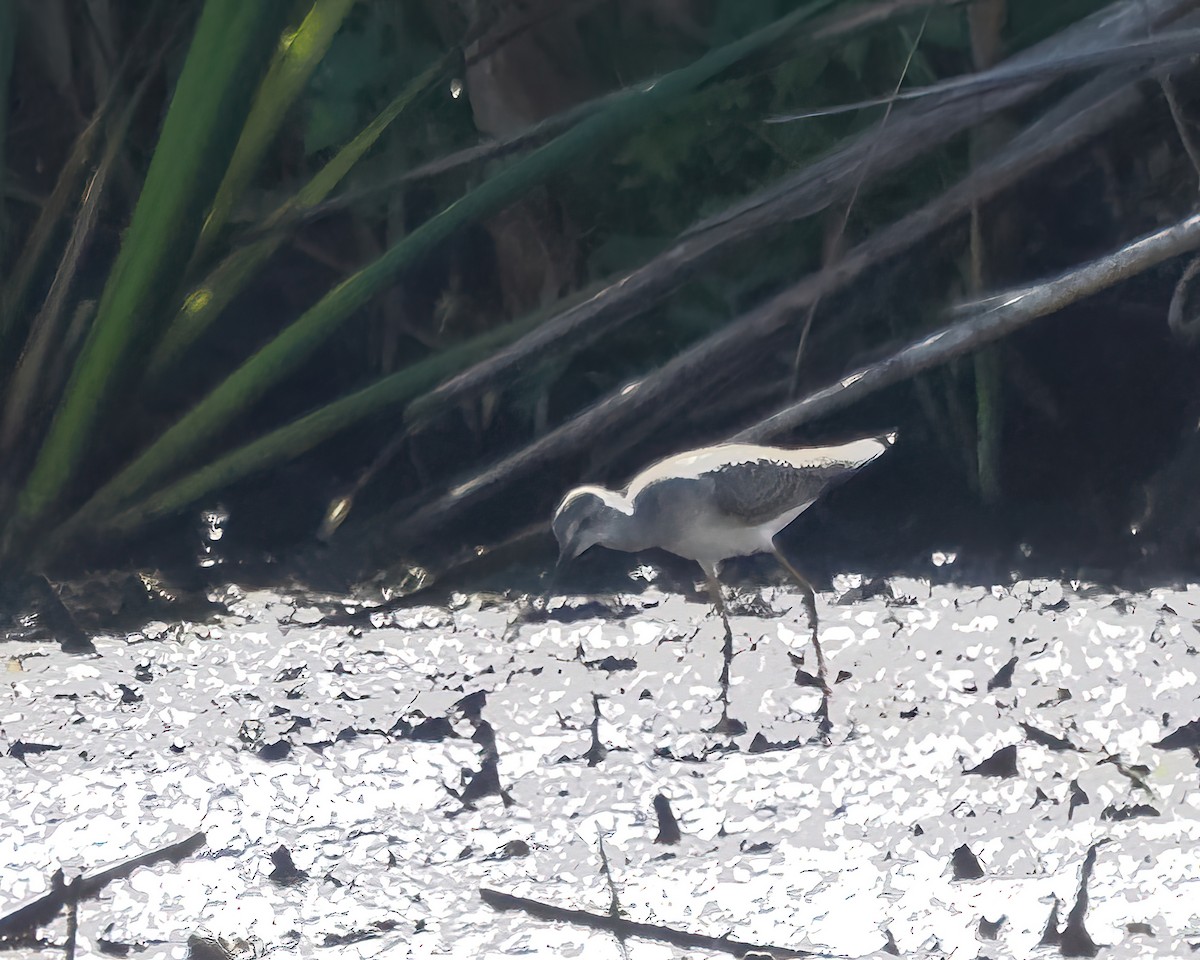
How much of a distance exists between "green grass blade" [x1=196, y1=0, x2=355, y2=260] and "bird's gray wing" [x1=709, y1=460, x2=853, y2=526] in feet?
2.57

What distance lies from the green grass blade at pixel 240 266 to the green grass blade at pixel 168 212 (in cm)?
9

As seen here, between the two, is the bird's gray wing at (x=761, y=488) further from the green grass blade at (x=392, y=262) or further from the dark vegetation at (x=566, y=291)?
the green grass blade at (x=392, y=262)

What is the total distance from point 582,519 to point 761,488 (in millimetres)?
270

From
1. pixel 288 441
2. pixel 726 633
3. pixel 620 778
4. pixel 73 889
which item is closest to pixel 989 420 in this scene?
pixel 726 633

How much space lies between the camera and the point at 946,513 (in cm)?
192

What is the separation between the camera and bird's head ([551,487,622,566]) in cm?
170

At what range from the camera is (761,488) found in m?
1.68

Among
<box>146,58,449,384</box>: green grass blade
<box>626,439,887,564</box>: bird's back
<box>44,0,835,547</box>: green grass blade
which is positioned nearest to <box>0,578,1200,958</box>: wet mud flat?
<box>626,439,887,564</box>: bird's back

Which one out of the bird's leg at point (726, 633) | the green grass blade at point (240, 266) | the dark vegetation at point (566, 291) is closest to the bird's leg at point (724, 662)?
the bird's leg at point (726, 633)

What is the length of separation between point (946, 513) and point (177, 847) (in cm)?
131

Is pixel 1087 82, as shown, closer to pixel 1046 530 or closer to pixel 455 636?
pixel 1046 530

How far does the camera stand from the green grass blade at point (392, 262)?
1.38 meters

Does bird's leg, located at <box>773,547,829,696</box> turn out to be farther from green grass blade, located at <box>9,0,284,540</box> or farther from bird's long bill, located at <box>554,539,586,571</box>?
green grass blade, located at <box>9,0,284,540</box>

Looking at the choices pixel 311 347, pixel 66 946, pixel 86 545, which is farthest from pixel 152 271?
pixel 66 946
